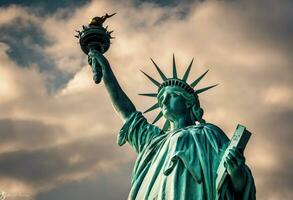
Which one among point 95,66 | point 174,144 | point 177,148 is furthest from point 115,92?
point 177,148

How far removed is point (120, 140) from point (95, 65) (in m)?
1.51

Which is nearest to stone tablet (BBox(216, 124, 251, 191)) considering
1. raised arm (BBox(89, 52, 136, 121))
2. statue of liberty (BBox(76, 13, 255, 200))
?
statue of liberty (BBox(76, 13, 255, 200))

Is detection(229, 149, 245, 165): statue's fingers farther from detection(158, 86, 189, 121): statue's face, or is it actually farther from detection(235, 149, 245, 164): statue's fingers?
detection(158, 86, 189, 121): statue's face

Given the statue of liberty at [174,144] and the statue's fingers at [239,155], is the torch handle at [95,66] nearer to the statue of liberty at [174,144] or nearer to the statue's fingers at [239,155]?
the statue of liberty at [174,144]

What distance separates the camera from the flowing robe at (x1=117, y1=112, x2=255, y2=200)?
11.6 meters

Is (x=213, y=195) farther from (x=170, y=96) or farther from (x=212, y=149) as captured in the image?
(x=170, y=96)

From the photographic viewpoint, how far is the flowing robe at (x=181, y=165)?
11.6 metres

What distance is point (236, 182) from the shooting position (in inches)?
444

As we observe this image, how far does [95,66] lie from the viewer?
46.3ft

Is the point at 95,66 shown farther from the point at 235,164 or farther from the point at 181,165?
the point at 235,164

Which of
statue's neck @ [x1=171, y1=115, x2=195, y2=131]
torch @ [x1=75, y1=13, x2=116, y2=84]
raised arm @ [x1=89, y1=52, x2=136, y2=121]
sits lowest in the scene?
statue's neck @ [x1=171, y1=115, x2=195, y2=131]

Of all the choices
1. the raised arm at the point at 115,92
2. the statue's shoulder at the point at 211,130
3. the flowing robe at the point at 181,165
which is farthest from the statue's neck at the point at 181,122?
the raised arm at the point at 115,92

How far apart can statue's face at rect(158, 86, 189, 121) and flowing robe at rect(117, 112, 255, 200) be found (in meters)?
0.34

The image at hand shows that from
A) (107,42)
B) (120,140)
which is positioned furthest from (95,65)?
(120,140)
